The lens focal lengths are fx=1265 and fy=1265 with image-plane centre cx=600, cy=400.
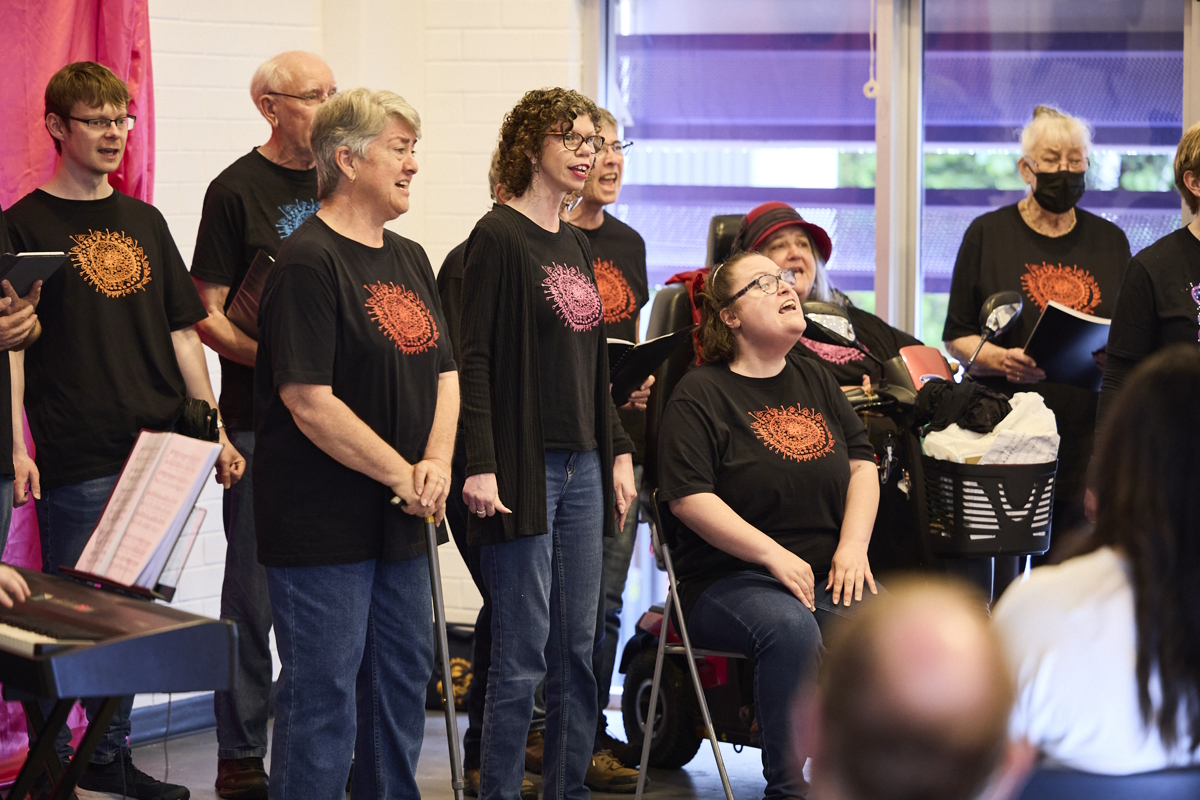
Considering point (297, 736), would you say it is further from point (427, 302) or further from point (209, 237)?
point (209, 237)

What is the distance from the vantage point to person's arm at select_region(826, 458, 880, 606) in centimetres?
295

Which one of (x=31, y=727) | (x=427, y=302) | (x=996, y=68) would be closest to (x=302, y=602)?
(x=427, y=302)

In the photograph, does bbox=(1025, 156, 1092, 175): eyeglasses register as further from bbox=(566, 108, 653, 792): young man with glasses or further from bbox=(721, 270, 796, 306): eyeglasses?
bbox=(566, 108, 653, 792): young man with glasses

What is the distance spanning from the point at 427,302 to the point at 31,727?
134cm

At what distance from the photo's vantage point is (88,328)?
3.00 m

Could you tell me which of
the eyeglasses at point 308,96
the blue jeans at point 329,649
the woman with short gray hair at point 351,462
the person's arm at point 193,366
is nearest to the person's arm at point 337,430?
the woman with short gray hair at point 351,462

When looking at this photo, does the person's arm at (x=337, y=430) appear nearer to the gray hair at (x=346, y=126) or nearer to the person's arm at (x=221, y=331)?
the gray hair at (x=346, y=126)

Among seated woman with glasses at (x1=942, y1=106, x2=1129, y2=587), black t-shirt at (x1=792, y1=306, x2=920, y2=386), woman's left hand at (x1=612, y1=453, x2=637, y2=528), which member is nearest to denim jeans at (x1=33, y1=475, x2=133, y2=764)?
woman's left hand at (x1=612, y1=453, x2=637, y2=528)

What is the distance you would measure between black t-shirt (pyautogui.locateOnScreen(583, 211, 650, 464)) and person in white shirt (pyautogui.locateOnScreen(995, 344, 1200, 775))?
2300 millimetres

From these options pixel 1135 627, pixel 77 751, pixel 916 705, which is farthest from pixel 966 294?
pixel 916 705

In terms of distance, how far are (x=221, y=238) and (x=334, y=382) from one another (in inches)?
38.3

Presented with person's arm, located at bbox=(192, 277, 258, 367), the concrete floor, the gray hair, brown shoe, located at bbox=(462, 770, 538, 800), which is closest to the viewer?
the gray hair

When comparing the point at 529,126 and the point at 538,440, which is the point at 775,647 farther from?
the point at 529,126

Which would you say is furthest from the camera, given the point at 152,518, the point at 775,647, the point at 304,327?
the point at 775,647
